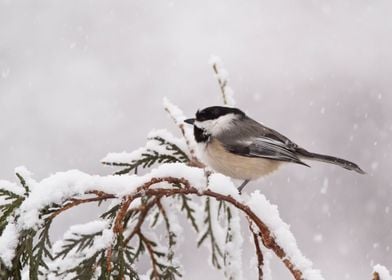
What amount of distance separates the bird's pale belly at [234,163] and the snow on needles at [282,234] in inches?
64.4

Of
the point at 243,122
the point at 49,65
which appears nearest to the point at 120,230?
the point at 243,122

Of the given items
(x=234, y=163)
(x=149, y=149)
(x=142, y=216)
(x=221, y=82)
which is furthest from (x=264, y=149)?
(x=142, y=216)

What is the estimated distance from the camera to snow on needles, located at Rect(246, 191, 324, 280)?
4.74 feet

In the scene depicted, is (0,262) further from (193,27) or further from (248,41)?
(193,27)

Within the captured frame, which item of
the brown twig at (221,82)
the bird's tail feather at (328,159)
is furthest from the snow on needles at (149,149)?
the bird's tail feather at (328,159)

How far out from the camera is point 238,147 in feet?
11.3

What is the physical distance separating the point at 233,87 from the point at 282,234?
7.18 m

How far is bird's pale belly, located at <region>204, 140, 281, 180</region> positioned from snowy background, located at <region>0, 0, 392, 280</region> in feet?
8.95

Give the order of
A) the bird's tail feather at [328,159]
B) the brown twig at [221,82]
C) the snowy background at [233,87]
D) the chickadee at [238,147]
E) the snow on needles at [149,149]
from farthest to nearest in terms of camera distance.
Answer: the snowy background at [233,87], the chickadee at [238,147], the bird's tail feather at [328,159], the brown twig at [221,82], the snow on needles at [149,149]

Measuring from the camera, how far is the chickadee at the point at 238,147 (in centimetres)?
333

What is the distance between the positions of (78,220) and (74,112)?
2.66m

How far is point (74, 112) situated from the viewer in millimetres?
8203

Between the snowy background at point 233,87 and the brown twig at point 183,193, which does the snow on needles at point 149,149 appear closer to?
the brown twig at point 183,193

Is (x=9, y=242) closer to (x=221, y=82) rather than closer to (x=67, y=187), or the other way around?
(x=67, y=187)
